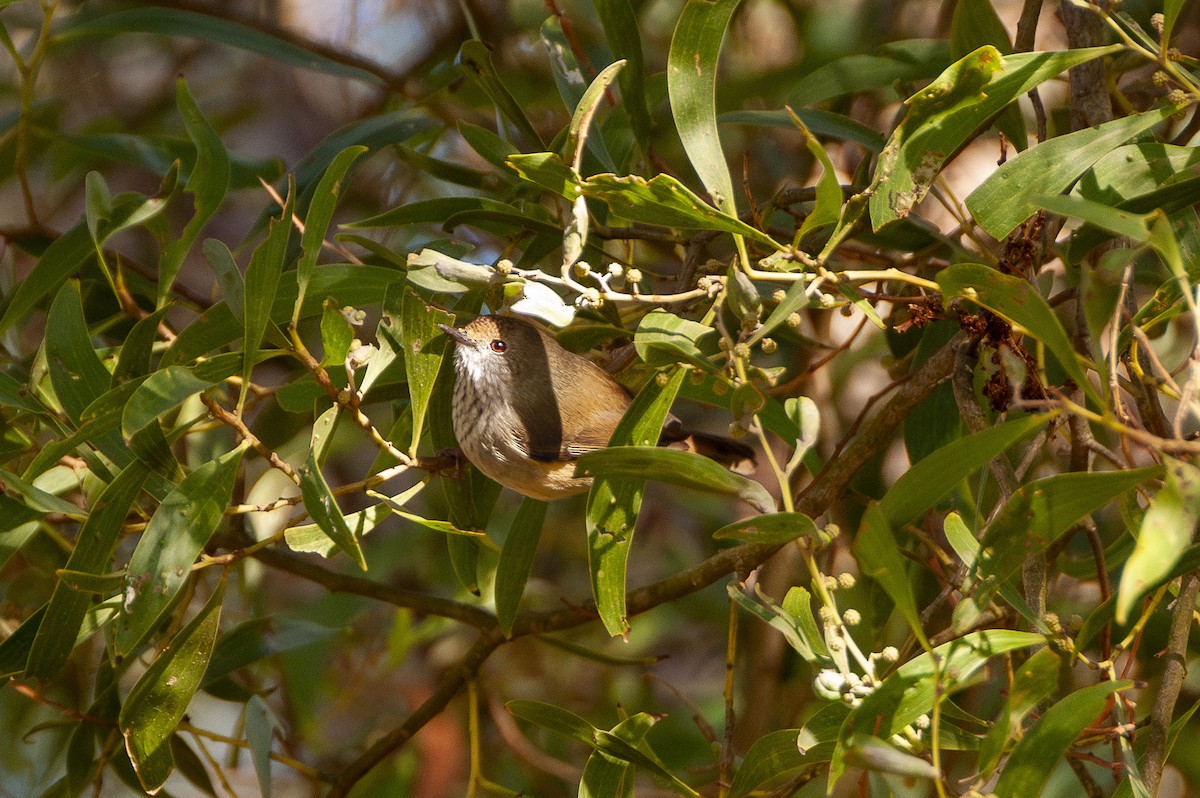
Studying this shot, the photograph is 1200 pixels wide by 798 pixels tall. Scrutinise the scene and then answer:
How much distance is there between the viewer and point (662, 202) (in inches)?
56.4

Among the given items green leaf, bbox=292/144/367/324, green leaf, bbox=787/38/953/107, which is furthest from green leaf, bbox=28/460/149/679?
green leaf, bbox=787/38/953/107

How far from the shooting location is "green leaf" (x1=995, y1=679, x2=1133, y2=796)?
1.24 meters

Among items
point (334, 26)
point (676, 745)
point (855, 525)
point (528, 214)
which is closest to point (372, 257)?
point (528, 214)

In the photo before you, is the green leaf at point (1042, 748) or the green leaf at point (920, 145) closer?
the green leaf at point (1042, 748)

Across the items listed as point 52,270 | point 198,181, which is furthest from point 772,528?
point 52,270

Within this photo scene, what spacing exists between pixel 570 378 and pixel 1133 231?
4.92 feet

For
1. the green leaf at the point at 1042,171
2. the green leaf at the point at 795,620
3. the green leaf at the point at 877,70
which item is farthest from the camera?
the green leaf at the point at 877,70

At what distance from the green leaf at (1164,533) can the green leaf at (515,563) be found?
3.79 feet

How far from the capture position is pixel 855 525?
2570 millimetres

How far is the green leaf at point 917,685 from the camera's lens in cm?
124

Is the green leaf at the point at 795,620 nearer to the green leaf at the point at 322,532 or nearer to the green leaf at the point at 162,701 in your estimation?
the green leaf at the point at 322,532

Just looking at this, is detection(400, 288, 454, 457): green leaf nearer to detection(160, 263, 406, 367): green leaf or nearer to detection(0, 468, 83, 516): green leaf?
detection(160, 263, 406, 367): green leaf

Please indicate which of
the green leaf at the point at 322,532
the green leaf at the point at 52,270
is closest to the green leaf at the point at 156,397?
the green leaf at the point at 322,532

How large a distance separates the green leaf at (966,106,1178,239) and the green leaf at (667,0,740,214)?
33cm
